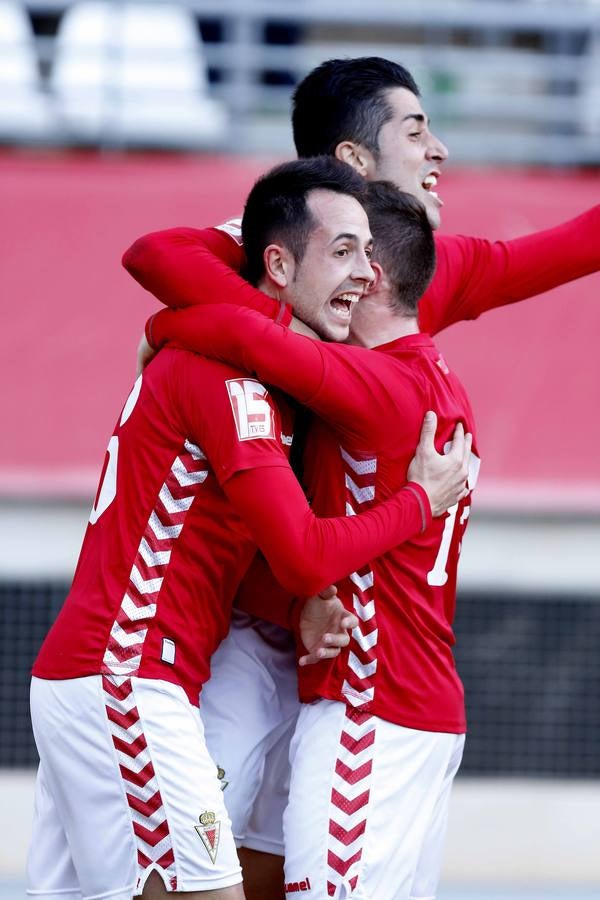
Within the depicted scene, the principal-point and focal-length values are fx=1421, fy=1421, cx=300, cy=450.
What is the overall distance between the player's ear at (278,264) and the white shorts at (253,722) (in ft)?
2.92

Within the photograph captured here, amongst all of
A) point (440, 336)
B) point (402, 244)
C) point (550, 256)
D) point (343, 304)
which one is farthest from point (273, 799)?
point (440, 336)

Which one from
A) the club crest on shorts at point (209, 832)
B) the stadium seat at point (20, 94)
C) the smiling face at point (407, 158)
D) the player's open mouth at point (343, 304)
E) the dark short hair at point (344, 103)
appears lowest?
the club crest on shorts at point (209, 832)

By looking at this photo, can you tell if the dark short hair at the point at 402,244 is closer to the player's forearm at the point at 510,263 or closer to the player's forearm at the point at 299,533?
the player's forearm at the point at 510,263

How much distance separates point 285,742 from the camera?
3678 mm

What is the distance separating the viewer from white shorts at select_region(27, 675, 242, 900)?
3070 mm

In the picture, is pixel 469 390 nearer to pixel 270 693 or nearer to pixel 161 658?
pixel 270 693

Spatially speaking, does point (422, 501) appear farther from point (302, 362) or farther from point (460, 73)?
point (460, 73)

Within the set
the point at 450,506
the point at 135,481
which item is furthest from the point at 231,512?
the point at 450,506

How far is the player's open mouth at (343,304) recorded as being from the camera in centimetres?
328

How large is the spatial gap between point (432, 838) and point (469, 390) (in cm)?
410

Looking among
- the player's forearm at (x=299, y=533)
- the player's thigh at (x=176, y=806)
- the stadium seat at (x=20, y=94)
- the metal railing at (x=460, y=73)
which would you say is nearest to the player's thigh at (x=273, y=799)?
the player's thigh at (x=176, y=806)

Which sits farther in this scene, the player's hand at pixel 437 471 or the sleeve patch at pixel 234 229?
the sleeve patch at pixel 234 229

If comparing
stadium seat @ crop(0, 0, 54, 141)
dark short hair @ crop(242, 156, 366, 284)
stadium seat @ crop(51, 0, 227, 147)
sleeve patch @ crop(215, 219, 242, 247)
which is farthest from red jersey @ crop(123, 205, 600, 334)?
stadium seat @ crop(0, 0, 54, 141)

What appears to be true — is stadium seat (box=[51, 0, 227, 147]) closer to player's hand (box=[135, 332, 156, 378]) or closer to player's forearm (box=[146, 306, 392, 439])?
player's hand (box=[135, 332, 156, 378])
